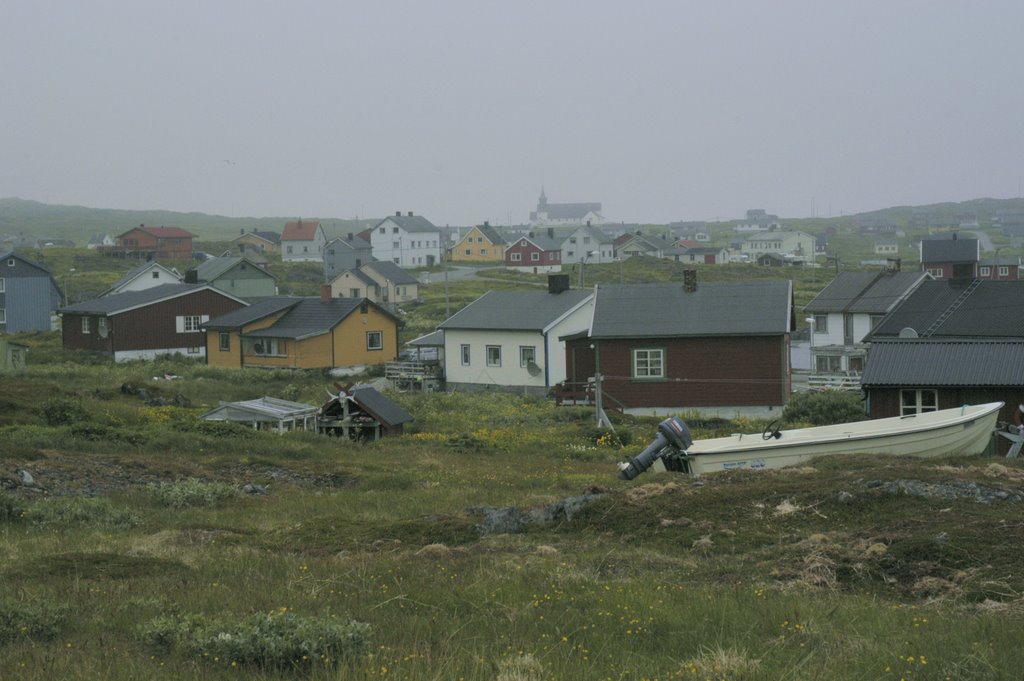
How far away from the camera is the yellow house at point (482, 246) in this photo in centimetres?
16025

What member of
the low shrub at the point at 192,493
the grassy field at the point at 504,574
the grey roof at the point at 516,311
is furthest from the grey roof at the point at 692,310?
the low shrub at the point at 192,493

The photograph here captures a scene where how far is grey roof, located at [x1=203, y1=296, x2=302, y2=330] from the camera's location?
58.5 m

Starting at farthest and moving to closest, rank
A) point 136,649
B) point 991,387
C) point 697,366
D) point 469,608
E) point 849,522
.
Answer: point 697,366, point 991,387, point 849,522, point 469,608, point 136,649

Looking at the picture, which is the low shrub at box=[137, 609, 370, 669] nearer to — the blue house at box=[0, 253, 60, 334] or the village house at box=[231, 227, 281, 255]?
the blue house at box=[0, 253, 60, 334]

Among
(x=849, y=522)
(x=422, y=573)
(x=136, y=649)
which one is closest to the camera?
(x=136, y=649)

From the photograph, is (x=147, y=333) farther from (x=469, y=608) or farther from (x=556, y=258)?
(x=556, y=258)

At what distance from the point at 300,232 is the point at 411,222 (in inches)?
783

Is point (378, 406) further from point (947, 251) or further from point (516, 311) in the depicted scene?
point (947, 251)

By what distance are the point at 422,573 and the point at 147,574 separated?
2.80 metres

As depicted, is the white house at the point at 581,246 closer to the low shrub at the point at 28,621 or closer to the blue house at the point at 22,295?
the blue house at the point at 22,295

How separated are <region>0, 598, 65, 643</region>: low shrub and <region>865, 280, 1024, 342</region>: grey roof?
124 feet

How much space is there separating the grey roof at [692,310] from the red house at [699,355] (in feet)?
0.12

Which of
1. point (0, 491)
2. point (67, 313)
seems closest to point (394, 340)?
point (67, 313)

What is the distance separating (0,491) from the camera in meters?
17.6
